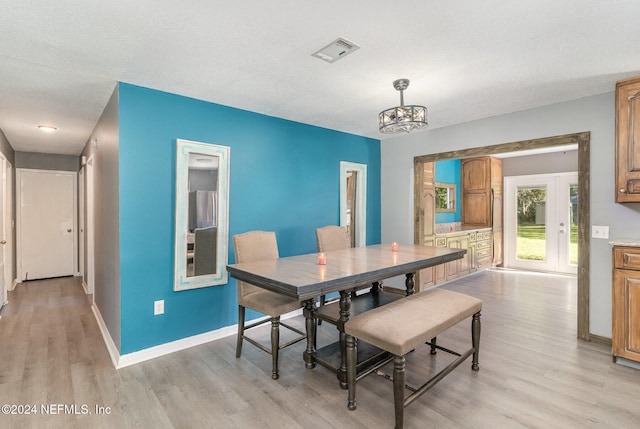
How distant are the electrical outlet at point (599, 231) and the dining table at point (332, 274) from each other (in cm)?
126

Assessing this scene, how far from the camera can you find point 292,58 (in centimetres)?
231


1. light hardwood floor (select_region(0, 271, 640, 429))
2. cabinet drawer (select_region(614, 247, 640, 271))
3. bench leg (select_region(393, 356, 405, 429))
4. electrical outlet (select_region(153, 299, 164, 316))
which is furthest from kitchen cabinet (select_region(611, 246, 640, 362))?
electrical outlet (select_region(153, 299, 164, 316))

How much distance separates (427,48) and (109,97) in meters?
2.77

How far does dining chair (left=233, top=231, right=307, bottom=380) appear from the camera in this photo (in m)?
2.48

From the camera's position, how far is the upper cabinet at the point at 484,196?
21.1 feet

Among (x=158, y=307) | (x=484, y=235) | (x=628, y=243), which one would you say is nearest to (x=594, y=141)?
(x=628, y=243)

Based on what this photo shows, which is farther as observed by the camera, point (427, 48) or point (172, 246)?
point (172, 246)

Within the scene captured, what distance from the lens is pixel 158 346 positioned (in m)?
2.85

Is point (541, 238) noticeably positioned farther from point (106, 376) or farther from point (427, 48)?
point (106, 376)

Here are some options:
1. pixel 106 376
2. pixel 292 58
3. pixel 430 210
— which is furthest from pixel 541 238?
pixel 106 376

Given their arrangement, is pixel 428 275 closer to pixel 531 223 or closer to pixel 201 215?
pixel 531 223

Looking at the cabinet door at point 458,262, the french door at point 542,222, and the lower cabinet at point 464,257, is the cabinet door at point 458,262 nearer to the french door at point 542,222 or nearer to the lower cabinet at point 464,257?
the lower cabinet at point 464,257

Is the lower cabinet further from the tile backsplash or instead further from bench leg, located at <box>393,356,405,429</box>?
bench leg, located at <box>393,356,405,429</box>

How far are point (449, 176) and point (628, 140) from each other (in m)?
3.82
